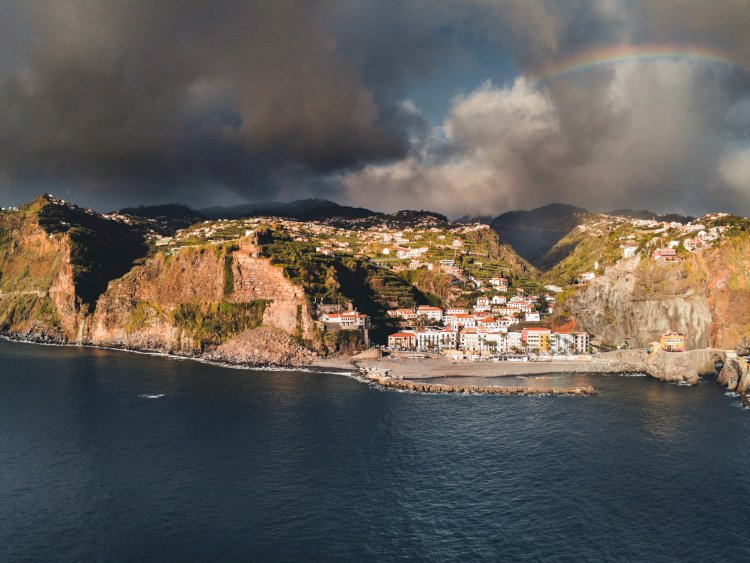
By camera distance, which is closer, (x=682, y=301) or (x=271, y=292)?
(x=682, y=301)

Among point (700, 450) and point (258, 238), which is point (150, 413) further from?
point (258, 238)

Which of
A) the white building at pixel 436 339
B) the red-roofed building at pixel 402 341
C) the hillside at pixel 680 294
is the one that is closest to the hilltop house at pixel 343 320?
the red-roofed building at pixel 402 341

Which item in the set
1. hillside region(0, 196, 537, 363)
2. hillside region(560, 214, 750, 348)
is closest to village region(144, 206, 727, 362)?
hillside region(0, 196, 537, 363)

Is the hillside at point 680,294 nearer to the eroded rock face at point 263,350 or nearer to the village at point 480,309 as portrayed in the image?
the village at point 480,309

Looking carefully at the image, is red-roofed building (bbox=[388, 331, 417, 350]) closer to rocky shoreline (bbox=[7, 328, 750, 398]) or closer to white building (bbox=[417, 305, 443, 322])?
rocky shoreline (bbox=[7, 328, 750, 398])

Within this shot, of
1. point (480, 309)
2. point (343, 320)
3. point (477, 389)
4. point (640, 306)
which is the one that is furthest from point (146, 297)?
point (640, 306)

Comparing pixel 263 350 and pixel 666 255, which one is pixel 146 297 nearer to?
pixel 263 350
